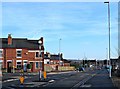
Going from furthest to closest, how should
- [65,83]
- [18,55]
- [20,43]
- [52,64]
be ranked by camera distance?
[52,64] < [20,43] < [18,55] < [65,83]

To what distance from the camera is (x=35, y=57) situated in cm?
7831

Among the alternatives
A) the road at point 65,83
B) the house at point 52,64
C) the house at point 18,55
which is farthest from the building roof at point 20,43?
the road at point 65,83

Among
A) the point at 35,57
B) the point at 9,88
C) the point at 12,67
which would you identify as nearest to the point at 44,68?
the point at 35,57

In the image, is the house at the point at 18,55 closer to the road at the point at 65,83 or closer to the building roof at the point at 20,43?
the building roof at the point at 20,43

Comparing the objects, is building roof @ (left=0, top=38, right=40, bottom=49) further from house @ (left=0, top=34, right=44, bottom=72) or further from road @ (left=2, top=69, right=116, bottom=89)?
road @ (left=2, top=69, right=116, bottom=89)

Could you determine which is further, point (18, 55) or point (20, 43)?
point (20, 43)

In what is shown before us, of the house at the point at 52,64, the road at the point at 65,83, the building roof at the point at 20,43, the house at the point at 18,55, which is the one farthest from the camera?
the house at the point at 52,64

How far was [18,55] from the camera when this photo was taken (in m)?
76.7

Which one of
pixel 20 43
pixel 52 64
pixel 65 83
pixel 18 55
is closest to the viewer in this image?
pixel 65 83

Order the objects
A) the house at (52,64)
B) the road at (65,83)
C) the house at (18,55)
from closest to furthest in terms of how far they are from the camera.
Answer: the road at (65,83), the house at (18,55), the house at (52,64)

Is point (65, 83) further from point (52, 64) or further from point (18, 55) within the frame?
point (52, 64)

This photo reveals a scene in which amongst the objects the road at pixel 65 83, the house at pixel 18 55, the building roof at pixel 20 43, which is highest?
the building roof at pixel 20 43

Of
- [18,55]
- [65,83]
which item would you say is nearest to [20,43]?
[18,55]

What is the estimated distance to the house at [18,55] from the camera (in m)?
75.7
